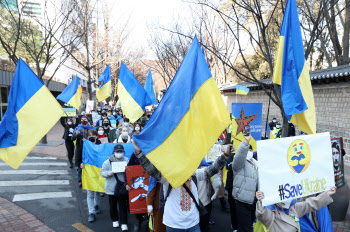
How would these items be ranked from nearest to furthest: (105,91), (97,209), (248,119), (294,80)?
1. (294,80)
2. (248,119)
3. (97,209)
4. (105,91)

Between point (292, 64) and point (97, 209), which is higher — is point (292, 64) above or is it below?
above

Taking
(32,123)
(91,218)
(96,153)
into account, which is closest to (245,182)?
(91,218)

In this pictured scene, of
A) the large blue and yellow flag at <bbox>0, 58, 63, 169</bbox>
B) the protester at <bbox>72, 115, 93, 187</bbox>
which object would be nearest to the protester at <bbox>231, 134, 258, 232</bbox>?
the large blue and yellow flag at <bbox>0, 58, 63, 169</bbox>

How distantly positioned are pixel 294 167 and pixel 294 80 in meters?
2.04

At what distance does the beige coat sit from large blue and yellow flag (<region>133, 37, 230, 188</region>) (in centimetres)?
85

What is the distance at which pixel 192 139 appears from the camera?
3281 millimetres

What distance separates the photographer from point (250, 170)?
4297mm

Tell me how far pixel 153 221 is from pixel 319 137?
2.52m

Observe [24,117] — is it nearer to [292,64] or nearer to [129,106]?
[129,106]

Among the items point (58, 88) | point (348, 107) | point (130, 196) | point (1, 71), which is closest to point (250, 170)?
point (130, 196)

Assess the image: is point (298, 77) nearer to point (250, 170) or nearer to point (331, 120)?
point (250, 170)

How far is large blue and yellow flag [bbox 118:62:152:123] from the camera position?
9.65 metres

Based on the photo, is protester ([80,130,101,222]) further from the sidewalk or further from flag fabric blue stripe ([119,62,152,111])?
flag fabric blue stripe ([119,62,152,111])

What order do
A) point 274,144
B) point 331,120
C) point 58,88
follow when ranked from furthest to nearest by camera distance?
point 58,88 → point 331,120 → point 274,144
